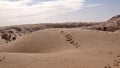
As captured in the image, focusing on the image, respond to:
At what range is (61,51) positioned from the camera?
339 inches

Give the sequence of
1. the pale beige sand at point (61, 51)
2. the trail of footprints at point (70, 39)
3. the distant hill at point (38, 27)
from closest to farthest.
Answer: the pale beige sand at point (61, 51) → the trail of footprints at point (70, 39) → the distant hill at point (38, 27)

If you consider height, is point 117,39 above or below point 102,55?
below

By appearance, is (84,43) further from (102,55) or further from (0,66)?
(0,66)

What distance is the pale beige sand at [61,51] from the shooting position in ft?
19.5

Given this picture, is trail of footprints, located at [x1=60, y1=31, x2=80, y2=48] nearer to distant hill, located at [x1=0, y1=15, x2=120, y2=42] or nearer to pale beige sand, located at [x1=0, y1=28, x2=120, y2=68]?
pale beige sand, located at [x1=0, y1=28, x2=120, y2=68]

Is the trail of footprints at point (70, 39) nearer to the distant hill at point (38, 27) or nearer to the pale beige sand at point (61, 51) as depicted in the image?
the pale beige sand at point (61, 51)

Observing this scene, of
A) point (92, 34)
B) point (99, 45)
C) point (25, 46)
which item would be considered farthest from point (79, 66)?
point (92, 34)

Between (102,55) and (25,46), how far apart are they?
3.92 meters

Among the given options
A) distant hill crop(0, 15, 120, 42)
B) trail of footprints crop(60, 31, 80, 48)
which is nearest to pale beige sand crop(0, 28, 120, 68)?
trail of footprints crop(60, 31, 80, 48)

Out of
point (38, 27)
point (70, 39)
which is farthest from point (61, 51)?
point (38, 27)

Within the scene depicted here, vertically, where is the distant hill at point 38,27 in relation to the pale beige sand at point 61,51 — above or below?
below

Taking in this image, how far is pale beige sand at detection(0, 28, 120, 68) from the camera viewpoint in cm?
596

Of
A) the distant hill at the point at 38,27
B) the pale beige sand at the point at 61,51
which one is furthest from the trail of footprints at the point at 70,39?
the distant hill at the point at 38,27

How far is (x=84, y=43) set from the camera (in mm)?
9992
